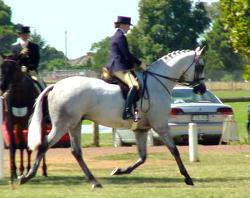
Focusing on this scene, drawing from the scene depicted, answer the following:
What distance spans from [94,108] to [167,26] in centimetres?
7485

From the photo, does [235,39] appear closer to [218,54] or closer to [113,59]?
[113,59]

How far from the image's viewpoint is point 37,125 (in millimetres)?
19312

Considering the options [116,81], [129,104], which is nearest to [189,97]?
[116,81]

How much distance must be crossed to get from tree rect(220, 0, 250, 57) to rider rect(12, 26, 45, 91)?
8.96 m

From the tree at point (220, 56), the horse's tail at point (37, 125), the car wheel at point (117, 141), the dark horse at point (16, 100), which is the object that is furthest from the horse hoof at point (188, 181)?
the tree at point (220, 56)

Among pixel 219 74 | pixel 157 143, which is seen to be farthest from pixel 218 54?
pixel 157 143

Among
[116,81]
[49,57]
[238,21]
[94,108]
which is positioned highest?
[238,21]

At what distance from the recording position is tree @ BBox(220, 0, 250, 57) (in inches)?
1148

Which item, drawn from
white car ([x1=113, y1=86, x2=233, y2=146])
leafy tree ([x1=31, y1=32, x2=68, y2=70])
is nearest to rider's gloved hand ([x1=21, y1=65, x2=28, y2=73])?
white car ([x1=113, y1=86, x2=233, y2=146])

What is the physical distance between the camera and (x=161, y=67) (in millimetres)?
20375

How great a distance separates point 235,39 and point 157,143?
415 cm

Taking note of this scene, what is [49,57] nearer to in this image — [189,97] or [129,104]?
[189,97]

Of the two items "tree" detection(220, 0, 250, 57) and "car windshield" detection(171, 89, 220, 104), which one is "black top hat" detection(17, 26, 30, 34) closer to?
"tree" detection(220, 0, 250, 57)

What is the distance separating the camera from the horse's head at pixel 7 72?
20.3 metres
